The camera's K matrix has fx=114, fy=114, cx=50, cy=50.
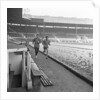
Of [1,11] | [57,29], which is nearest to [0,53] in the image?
[1,11]

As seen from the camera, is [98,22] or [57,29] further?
[57,29]

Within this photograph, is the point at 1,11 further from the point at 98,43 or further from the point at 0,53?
the point at 98,43

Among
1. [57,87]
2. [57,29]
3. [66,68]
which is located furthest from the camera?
[57,29]

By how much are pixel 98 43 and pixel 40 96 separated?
3.12 ft

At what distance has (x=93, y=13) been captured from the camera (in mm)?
1449

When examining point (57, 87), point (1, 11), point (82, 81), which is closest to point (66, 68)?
point (82, 81)

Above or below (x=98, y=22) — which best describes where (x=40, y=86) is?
below

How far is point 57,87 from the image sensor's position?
1546mm
